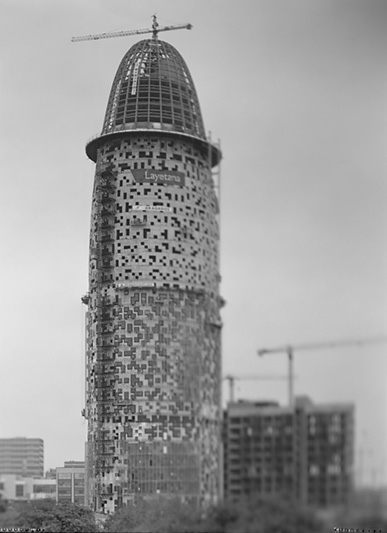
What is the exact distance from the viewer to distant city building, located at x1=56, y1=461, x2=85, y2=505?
55281 millimetres

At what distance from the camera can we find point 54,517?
5000 centimetres

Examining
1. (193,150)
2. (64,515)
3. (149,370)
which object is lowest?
(64,515)

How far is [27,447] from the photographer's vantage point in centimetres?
5672

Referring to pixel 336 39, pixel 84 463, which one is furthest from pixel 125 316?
pixel 336 39

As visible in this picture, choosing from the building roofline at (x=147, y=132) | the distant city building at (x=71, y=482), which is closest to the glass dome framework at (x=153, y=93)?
the building roofline at (x=147, y=132)

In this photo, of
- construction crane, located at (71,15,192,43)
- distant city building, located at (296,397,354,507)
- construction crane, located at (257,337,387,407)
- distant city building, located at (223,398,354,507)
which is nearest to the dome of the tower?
construction crane, located at (71,15,192,43)

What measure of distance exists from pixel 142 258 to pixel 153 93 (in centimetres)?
542

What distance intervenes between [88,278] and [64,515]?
26.6 ft

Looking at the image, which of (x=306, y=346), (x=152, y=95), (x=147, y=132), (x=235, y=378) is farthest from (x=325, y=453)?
(x=152, y=95)

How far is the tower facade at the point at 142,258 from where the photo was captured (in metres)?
50.0

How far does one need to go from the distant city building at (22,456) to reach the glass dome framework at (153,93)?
11345mm

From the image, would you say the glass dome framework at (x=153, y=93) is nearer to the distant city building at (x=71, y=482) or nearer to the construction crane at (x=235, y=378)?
the distant city building at (x=71, y=482)

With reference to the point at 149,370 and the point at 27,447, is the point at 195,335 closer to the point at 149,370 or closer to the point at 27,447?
the point at 149,370

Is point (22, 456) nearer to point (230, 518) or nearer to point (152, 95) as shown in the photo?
point (152, 95)
